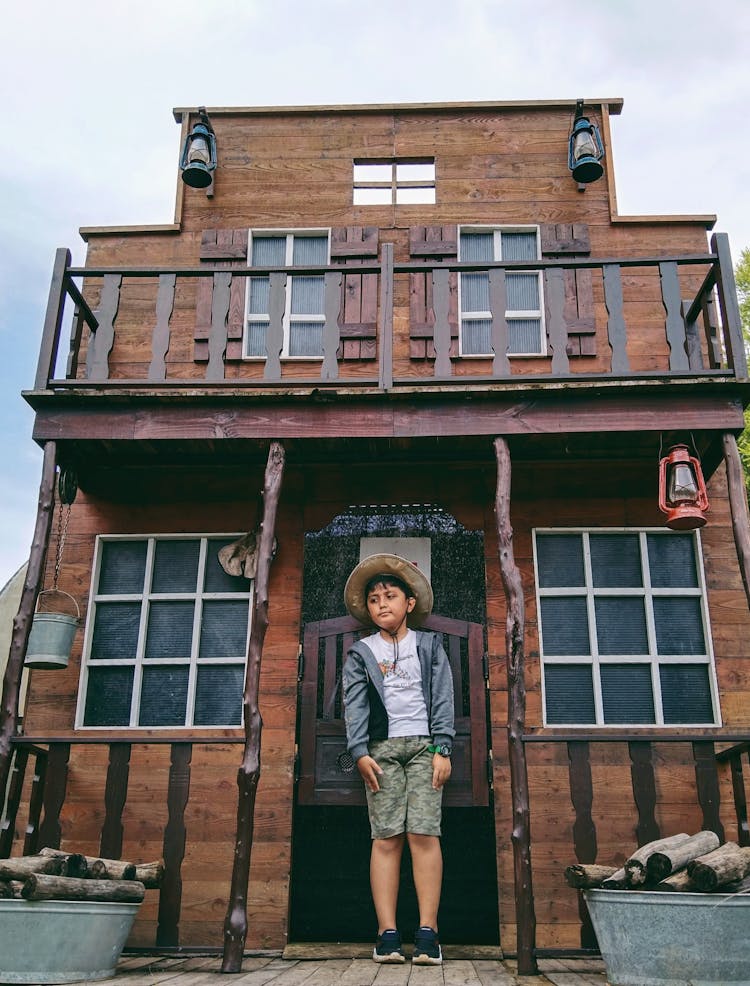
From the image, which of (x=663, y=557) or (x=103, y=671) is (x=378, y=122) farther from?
(x=103, y=671)

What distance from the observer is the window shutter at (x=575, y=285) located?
8.12 m

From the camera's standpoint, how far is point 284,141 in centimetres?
913

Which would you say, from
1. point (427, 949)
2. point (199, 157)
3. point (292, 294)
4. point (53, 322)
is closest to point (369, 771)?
point (427, 949)

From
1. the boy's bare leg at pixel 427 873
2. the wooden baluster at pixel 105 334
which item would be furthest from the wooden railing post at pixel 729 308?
the wooden baluster at pixel 105 334

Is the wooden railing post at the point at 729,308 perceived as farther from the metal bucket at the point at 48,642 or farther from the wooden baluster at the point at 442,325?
the metal bucket at the point at 48,642

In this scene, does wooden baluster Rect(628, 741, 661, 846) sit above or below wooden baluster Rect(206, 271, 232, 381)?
below

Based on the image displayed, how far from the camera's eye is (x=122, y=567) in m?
7.64

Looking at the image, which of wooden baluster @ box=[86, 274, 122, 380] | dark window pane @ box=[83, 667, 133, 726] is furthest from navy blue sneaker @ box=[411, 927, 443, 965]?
wooden baluster @ box=[86, 274, 122, 380]

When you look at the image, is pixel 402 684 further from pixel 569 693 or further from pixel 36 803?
pixel 36 803

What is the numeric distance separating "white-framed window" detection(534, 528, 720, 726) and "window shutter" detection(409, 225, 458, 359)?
77.7 inches

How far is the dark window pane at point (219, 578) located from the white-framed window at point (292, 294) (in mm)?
1817

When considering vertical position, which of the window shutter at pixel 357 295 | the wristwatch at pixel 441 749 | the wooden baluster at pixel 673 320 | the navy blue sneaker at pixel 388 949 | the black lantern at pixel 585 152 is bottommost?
the navy blue sneaker at pixel 388 949

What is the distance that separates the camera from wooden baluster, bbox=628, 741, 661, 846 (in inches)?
251

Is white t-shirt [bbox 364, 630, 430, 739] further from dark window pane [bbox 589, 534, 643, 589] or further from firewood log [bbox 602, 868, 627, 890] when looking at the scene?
dark window pane [bbox 589, 534, 643, 589]
